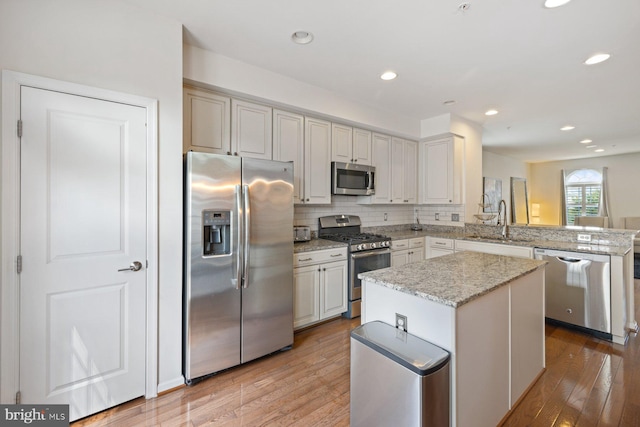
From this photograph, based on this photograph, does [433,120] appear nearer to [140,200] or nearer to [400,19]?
[400,19]

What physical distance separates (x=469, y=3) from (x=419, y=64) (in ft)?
2.79

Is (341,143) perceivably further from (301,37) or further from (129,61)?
(129,61)

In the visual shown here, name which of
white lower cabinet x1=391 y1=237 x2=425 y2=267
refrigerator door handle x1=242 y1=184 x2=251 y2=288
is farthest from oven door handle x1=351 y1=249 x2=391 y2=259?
refrigerator door handle x1=242 y1=184 x2=251 y2=288

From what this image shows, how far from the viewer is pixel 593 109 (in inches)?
156

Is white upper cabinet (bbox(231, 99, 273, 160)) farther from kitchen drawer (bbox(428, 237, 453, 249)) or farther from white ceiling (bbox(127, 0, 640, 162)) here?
kitchen drawer (bbox(428, 237, 453, 249))

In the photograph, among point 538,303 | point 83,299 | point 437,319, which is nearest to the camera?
point 437,319

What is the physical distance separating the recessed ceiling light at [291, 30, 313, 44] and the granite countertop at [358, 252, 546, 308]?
189 centimetres

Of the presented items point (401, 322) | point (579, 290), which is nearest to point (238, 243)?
point (401, 322)

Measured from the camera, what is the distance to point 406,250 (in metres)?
4.17

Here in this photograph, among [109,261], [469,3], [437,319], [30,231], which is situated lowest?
[437,319]

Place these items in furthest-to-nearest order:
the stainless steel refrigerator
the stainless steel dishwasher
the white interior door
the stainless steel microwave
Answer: the stainless steel microwave < the stainless steel dishwasher < the stainless steel refrigerator < the white interior door

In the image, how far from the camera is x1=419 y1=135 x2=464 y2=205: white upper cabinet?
14.5 ft

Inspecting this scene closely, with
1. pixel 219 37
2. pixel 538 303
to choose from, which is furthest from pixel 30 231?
pixel 538 303

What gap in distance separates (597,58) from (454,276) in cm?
255
